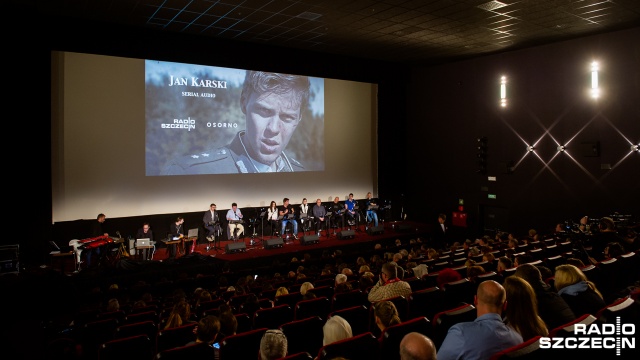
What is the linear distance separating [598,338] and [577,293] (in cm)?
129

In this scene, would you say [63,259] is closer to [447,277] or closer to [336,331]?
[447,277]

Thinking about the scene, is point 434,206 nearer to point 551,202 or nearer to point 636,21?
point 551,202

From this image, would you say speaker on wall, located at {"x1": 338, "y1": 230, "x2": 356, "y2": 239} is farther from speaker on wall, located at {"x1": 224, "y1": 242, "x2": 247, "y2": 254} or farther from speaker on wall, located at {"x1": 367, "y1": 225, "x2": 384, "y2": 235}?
speaker on wall, located at {"x1": 224, "y1": 242, "x2": 247, "y2": 254}

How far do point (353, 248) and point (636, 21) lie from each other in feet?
29.0

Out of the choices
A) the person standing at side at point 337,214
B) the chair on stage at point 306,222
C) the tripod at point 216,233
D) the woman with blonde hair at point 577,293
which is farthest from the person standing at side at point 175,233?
the woman with blonde hair at point 577,293

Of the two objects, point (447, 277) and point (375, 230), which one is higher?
point (447, 277)

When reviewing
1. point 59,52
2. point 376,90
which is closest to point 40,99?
point 59,52

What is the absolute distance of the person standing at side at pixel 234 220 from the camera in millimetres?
12852

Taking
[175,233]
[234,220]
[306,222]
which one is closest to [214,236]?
[234,220]

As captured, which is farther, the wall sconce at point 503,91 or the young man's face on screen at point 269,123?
the wall sconce at point 503,91

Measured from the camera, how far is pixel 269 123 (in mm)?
14023

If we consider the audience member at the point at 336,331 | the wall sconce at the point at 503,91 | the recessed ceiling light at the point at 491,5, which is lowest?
the audience member at the point at 336,331

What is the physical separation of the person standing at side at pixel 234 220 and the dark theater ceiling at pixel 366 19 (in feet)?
15.6

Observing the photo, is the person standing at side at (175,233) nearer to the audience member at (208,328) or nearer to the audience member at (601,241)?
the audience member at (208,328)
